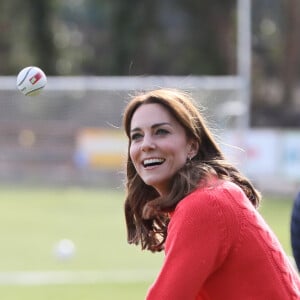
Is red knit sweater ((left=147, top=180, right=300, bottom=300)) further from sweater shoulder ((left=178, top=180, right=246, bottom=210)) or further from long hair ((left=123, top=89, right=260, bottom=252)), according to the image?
long hair ((left=123, top=89, right=260, bottom=252))

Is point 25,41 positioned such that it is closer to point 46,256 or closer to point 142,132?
point 46,256

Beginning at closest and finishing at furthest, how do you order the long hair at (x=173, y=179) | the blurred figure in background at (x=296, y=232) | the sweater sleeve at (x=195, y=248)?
the sweater sleeve at (x=195, y=248), the long hair at (x=173, y=179), the blurred figure in background at (x=296, y=232)

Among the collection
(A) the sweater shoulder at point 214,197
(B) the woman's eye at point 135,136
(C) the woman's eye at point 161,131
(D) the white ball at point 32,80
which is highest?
(D) the white ball at point 32,80

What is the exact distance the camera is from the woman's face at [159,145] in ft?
12.2

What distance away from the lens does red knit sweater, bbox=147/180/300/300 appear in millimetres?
3467

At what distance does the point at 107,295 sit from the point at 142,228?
20.9 feet

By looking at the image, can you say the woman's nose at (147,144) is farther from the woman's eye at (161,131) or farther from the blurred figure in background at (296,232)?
the blurred figure in background at (296,232)

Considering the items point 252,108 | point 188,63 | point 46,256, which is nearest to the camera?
point 46,256

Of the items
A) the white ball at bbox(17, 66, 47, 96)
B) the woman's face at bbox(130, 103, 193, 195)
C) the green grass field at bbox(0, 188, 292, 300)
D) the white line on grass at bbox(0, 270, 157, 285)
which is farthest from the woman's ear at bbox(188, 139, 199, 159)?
the white line on grass at bbox(0, 270, 157, 285)

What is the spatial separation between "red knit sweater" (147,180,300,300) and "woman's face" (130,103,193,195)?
201 millimetres

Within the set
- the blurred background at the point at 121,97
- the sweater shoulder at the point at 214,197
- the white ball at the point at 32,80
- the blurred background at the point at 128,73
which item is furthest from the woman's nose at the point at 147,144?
the blurred background at the point at 128,73

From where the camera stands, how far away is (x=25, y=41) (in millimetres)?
36219

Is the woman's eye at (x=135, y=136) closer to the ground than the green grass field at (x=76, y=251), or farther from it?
farther from it

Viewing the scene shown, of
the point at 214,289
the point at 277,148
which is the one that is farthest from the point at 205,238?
the point at 277,148
